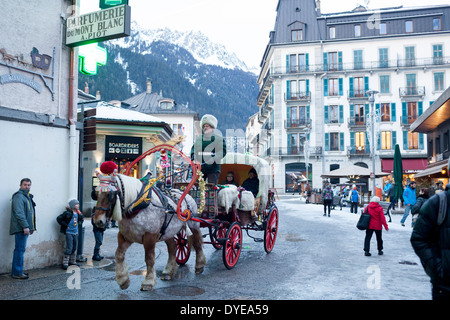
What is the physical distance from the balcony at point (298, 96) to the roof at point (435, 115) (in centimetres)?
1909

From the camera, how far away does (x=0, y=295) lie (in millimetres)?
5469

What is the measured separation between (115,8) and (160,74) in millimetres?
162210

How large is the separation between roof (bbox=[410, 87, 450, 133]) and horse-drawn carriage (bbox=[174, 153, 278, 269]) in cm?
1245

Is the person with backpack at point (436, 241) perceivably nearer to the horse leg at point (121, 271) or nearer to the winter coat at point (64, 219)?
the horse leg at point (121, 271)

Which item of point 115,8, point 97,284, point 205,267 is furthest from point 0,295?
point 115,8

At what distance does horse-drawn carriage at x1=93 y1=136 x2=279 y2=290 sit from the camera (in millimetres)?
5328

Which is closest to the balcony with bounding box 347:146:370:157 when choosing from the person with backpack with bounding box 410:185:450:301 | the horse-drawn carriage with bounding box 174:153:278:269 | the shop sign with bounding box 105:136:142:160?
the shop sign with bounding box 105:136:142:160

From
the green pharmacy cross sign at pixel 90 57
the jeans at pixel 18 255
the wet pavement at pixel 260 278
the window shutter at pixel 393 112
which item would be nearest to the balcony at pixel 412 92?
the window shutter at pixel 393 112

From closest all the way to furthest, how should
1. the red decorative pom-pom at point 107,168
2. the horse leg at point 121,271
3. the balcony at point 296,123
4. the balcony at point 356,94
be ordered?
1. the red decorative pom-pom at point 107,168
2. the horse leg at point 121,271
3. the balcony at point 356,94
4. the balcony at point 296,123

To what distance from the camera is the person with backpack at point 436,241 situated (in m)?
3.15

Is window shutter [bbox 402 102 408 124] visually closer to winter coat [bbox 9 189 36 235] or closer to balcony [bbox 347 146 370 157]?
balcony [bbox 347 146 370 157]

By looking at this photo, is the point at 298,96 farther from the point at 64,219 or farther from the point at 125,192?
the point at 125,192

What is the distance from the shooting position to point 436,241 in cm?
332
